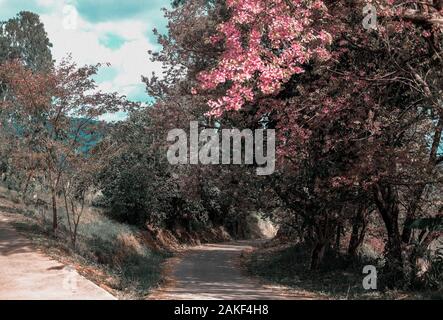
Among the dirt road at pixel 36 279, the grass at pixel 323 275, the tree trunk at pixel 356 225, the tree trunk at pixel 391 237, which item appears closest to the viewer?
the dirt road at pixel 36 279

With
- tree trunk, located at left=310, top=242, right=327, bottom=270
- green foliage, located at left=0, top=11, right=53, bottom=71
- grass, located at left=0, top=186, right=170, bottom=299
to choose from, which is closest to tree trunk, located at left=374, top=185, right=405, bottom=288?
tree trunk, located at left=310, top=242, right=327, bottom=270

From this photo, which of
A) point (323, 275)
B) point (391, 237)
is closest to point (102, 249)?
point (323, 275)

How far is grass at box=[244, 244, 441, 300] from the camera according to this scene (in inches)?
431

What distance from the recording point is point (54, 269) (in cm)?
1058

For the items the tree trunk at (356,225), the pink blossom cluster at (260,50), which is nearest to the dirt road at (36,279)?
the pink blossom cluster at (260,50)

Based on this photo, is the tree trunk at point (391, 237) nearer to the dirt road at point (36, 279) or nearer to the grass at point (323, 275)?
the grass at point (323, 275)

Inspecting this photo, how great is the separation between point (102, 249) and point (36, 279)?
9.16 metres

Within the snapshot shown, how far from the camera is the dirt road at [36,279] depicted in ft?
27.4

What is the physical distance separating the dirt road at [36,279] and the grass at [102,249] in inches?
22.1

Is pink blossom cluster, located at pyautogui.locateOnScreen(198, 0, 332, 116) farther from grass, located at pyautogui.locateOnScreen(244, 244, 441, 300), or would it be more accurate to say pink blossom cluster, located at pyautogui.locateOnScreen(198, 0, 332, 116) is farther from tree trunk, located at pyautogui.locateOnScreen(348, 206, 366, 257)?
tree trunk, located at pyautogui.locateOnScreen(348, 206, 366, 257)

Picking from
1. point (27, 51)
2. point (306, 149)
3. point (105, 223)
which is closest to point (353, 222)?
point (306, 149)

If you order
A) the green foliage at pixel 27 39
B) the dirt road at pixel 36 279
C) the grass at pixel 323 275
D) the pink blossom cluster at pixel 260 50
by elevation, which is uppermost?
the green foliage at pixel 27 39

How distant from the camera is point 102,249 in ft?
61.1

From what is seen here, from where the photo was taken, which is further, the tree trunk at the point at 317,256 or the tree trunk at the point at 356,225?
the tree trunk at the point at 317,256
